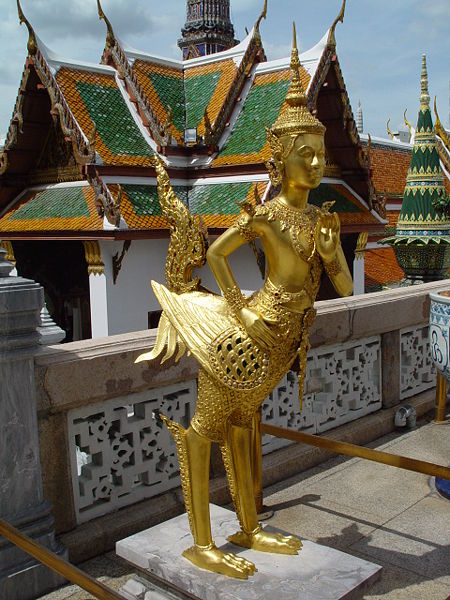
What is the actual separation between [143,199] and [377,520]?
812 centimetres

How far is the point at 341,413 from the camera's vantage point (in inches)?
177

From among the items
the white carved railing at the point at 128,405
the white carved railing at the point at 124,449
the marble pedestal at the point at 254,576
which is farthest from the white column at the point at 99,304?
the marble pedestal at the point at 254,576

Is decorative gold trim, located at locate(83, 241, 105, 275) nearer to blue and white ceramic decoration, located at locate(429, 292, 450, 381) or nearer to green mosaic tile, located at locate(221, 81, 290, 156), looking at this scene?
green mosaic tile, located at locate(221, 81, 290, 156)

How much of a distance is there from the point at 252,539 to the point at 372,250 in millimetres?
13671

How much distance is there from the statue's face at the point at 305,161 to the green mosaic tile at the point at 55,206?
8.30m

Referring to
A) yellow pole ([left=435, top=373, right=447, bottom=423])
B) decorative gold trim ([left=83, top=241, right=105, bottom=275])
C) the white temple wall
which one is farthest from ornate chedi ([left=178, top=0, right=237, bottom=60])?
yellow pole ([left=435, top=373, right=447, bottom=423])

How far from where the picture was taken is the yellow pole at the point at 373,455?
9.45ft

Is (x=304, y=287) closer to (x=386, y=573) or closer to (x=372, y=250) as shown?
(x=386, y=573)

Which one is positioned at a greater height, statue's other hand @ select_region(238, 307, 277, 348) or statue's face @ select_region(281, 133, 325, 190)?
statue's face @ select_region(281, 133, 325, 190)

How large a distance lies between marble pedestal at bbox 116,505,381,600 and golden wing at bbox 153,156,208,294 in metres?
1.06

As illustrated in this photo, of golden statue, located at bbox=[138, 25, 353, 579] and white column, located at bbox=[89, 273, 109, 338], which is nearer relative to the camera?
golden statue, located at bbox=[138, 25, 353, 579]

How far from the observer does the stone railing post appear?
2.76m

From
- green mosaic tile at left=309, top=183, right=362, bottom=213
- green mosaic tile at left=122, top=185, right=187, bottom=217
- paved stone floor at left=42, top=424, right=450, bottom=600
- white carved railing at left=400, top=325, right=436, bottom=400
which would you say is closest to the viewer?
paved stone floor at left=42, top=424, right=450, bottom=600

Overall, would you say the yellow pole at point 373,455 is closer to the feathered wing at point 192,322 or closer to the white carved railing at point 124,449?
the white carved railing at point 124,449
